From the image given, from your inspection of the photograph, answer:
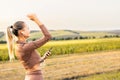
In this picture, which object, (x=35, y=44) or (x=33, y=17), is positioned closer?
(x=33, y=17)

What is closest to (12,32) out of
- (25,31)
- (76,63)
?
(25,31)

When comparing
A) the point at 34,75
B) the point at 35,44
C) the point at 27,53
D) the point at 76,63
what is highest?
the point at 35,44

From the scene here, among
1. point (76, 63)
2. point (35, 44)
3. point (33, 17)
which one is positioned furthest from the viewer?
point (76, 63)

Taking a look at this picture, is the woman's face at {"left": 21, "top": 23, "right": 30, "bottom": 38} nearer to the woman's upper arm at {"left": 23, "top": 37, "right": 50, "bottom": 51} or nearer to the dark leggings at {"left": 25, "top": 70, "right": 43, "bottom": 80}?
the woman's upper arm at {"left": 23, "top": 37, "right": 50, "bottom": 51}

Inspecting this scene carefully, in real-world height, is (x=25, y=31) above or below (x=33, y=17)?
below

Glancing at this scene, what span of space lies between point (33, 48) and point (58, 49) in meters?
32.4

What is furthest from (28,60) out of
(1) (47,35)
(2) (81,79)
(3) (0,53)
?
(3) (0,53)

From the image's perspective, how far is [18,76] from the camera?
1689 cm

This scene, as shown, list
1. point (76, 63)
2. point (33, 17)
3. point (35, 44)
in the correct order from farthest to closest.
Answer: point (76, 63)
point (35, 44)
point (33, 17)

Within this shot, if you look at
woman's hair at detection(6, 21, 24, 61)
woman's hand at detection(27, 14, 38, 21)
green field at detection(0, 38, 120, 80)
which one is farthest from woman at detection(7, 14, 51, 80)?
green field at detection(0, 38, 120, 80)

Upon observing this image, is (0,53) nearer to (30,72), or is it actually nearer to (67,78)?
(67,78)

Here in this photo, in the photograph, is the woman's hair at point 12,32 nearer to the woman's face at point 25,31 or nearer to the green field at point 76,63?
the woman's face at point 25,31

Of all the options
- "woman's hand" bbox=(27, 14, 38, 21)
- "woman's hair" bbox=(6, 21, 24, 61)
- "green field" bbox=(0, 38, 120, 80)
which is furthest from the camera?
"green field" bbox=(0, 38, 120, 80)

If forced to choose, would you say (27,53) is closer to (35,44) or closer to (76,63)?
(35,44)
